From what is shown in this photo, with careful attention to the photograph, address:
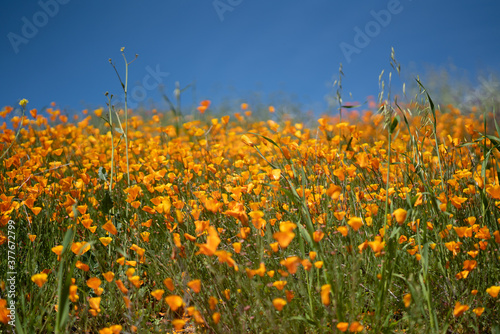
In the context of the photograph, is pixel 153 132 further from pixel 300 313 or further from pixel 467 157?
pixel 300 313

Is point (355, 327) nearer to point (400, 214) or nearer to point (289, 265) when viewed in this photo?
point (289, 265)

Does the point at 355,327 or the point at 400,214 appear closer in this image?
the point at 355,327

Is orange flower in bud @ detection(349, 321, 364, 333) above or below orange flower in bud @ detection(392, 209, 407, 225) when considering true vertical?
below

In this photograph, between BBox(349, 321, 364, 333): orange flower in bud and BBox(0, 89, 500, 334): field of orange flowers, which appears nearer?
BBox(349, 321, 364, 333): orange flower in bud

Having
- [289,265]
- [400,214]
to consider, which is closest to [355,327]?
[289,265]

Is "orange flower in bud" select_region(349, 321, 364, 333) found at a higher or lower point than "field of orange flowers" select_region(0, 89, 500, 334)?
lower

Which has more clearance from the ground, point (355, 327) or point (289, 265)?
point (289, 265)

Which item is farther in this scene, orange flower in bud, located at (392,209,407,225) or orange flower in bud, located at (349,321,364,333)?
orange flower in bud, located at (392,209,407,225)

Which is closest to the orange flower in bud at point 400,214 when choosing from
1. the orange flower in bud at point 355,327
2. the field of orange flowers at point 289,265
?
the field of orange flowers at point 289,265

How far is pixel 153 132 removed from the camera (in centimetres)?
712

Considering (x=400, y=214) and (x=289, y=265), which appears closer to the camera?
(x=289, y=265)

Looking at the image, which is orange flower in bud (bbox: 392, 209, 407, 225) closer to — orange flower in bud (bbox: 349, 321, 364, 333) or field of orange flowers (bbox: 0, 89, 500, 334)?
field of orange flowers (bbox: 0, 89, 500, 334)

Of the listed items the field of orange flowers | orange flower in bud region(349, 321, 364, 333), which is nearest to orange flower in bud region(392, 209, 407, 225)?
the field of orange flowers

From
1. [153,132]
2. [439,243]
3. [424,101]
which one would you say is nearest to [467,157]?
A: [424,101]
